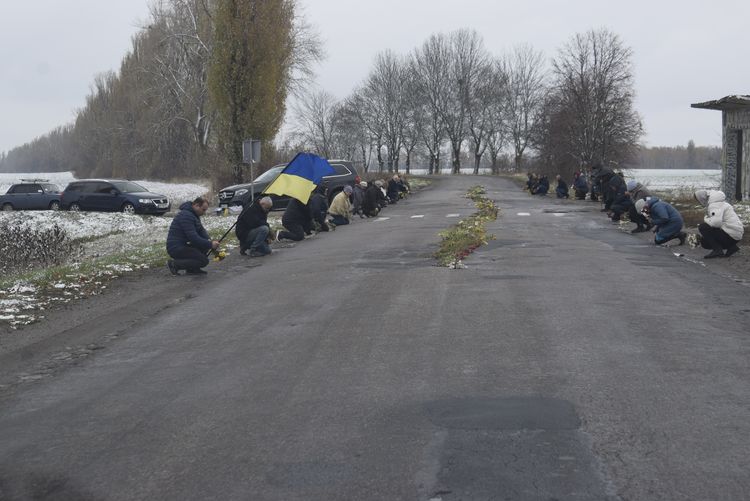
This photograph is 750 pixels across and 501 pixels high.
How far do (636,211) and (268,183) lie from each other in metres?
15.1

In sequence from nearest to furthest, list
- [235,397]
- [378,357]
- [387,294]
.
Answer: [235,397], [378,357], [387,294]

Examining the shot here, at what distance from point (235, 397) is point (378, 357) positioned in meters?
1.66

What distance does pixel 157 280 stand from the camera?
15.9 metres

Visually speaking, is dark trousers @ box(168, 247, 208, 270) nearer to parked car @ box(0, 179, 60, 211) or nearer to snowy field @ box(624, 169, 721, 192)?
snowy field @ box(624, 169, 721, 192)

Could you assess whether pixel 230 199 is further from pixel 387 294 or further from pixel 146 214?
pixel 387 294

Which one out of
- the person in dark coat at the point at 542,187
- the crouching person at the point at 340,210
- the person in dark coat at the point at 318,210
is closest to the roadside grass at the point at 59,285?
the person in dark coat at the point at 318,210

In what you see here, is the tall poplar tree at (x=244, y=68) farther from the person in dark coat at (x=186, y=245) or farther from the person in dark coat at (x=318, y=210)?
the person in dark coat at (x=186, y=245)

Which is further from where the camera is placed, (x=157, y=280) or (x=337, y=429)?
(x=157, y=280)

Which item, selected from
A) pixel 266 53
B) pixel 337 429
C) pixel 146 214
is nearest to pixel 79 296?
pixel 337 429

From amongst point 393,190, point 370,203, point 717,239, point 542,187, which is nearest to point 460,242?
point 717,239

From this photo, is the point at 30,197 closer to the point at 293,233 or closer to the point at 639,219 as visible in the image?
the point at 293,233

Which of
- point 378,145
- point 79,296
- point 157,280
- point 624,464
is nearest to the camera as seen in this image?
point 624,464

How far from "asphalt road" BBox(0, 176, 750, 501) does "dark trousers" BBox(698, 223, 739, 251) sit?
11.3ft

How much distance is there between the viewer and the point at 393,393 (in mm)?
6965
